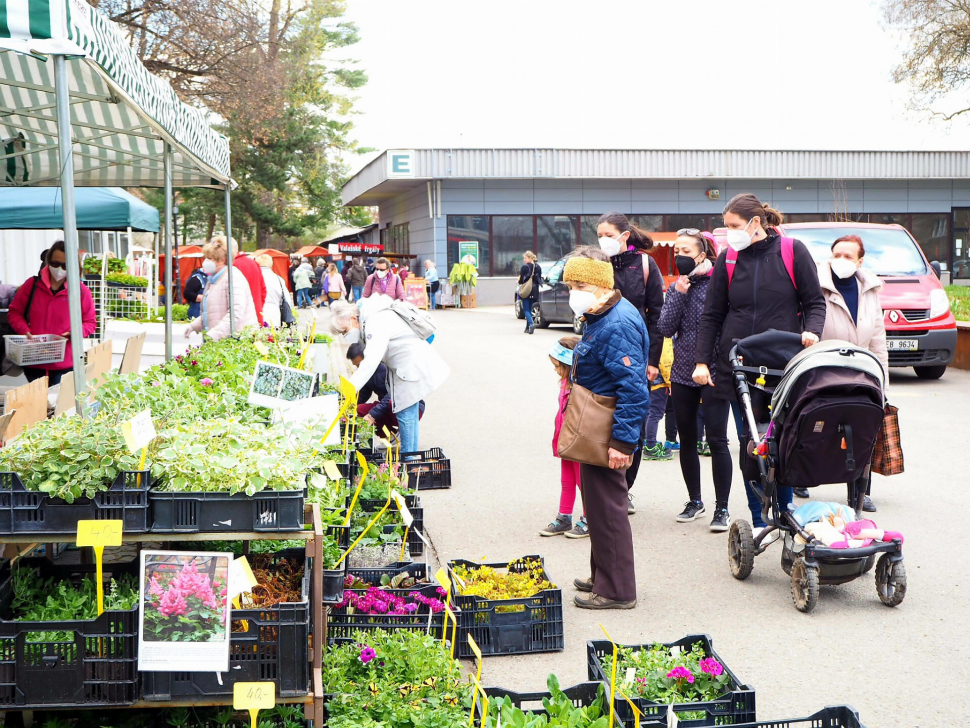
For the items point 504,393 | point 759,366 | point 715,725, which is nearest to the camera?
point 715,725

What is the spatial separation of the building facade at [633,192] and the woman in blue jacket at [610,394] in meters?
29.4

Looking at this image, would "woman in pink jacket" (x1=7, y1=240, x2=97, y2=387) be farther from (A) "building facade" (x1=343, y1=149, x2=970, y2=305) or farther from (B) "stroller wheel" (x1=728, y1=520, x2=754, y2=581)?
(A) "building facade" (x1=343, y1=149, x2=970, y2=305)

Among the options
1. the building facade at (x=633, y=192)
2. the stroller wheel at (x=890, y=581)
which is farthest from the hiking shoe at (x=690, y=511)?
the building facade at (x=633, y=192)

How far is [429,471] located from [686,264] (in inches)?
109

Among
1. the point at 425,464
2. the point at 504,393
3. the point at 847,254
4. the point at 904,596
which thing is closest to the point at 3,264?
the point at 504,393

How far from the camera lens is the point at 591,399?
16.8 ft

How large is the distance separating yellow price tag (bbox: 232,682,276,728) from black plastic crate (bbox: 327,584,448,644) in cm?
82

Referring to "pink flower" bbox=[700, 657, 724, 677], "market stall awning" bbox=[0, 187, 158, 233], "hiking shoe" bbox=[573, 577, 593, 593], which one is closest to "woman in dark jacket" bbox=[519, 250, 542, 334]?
"market stall awning" bbox=[0, 187, 158, 233]

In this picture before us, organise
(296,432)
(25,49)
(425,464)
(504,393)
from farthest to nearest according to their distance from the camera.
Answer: (504,393), (425,464), (296,432), (25,49)

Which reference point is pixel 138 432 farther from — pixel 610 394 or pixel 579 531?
pixel 579 531

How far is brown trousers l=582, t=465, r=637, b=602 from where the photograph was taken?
516cm

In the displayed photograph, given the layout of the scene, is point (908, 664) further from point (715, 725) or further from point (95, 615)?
point (95, 615)

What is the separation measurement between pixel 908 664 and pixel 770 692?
2.60 feet

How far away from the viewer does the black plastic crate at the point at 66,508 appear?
323 cm
